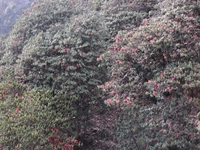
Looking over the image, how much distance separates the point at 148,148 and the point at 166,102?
126 cm

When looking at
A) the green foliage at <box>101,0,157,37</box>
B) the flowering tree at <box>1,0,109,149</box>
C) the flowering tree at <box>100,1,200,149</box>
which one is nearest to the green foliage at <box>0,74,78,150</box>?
the flowering tree at <box>1,0,109,149</box>

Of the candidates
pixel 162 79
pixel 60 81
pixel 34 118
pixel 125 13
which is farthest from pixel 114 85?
pixel 125 13

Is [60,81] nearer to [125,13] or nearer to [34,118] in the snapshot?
[34,118]

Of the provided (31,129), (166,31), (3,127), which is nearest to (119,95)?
(166,31)

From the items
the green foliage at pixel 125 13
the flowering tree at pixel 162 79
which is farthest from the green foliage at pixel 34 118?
the green foliage at pixel 125 13

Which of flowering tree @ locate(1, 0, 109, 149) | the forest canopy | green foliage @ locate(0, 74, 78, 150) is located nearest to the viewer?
the forest canopy

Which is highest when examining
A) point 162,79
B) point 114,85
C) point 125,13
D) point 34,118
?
point 125,13

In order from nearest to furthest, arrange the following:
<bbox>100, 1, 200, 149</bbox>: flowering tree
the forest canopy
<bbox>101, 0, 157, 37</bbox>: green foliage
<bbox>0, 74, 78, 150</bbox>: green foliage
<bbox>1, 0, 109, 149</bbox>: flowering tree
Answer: <bbox>100, 1, 200, 149</bbox>: flowering tree < the forest canopy < <bbox>0, 74, 78, 150</bbox>: green foliage < <bbox>1, 0, 109, 149</bbox>: flowering tree < <bbox>101, 0, 157, 37</bbox>: green foliage

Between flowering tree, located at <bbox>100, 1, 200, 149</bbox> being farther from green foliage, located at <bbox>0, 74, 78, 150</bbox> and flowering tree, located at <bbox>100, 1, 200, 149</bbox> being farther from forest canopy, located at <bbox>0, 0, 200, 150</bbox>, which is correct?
green foliage, located at <bbox>0, 74, 78, 150</bbox>

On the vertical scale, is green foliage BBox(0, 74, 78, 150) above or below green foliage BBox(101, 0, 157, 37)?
below

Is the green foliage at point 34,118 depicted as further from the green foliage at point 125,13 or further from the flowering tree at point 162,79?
the green foliage at point 125,13

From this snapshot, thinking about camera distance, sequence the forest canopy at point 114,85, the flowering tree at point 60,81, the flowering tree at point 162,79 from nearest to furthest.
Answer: the flowering tree at point 162,79 → the forest canopy at point 114,85 → the flowering tree at point 60,81

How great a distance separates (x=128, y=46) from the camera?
596cm

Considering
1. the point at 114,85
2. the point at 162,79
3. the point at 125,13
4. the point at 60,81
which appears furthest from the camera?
the point at 125,13
